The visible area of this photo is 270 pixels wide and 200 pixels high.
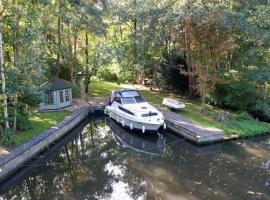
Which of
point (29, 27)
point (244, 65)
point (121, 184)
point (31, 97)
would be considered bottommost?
point (121, 184)

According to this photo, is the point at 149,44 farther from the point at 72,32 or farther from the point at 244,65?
the point at 244,65

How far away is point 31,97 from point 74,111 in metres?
4.38

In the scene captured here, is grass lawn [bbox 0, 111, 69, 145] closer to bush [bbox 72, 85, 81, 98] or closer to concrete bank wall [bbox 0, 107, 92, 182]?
concrete bank wall [bbox 0, 107, 92, 182]

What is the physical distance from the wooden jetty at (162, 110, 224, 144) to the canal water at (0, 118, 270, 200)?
0.40 m

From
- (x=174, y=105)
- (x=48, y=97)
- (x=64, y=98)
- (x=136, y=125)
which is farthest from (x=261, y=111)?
(x=48, y=97)

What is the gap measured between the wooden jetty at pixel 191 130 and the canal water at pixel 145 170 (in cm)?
40

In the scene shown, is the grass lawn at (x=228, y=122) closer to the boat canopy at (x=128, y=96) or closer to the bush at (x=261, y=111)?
the bush at (x=261, y=111)

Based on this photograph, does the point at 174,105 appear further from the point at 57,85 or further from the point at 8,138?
the point at 8,138

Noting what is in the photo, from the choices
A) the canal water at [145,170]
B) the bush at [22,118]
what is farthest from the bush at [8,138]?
the bush at [22,118]

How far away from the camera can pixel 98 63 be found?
21844mm

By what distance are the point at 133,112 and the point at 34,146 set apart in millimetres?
5535

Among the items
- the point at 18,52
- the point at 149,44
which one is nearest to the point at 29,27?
the point at 18,52

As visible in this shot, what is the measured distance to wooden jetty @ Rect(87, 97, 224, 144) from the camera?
14.3 m

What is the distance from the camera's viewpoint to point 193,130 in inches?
584
